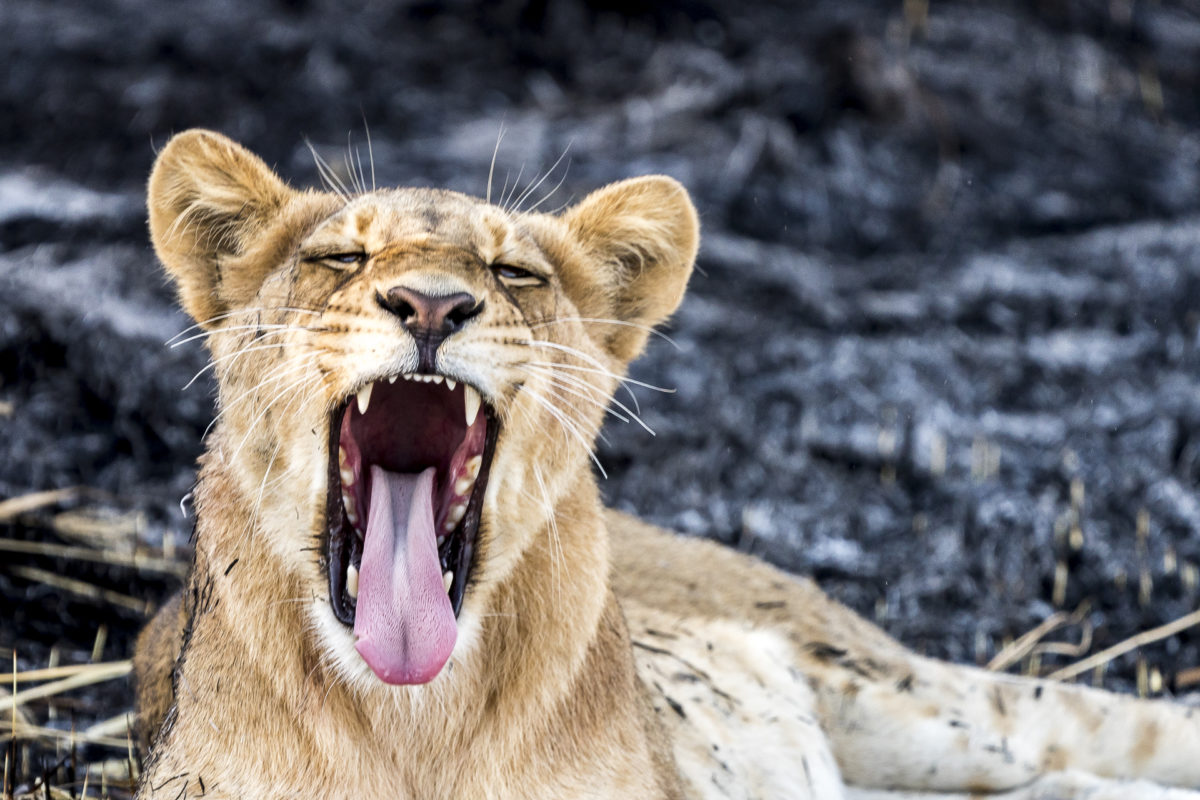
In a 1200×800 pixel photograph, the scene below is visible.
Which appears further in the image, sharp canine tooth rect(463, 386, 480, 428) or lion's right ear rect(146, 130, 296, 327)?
lion's right ear rect(146, 130, 296, 327)

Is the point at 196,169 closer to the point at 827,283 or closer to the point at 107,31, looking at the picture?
the point at 827,283

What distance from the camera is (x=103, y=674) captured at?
4.38 metres

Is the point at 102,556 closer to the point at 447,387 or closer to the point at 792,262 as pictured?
the point at 447,387

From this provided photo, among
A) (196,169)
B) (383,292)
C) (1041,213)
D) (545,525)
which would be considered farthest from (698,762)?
(1041,213)

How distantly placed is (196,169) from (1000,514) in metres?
4.50

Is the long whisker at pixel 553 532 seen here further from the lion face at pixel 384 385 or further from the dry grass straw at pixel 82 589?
the dry grass straw at pixel 82 589

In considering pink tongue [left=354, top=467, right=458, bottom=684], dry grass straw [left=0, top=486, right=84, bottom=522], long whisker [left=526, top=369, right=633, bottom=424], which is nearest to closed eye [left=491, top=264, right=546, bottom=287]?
long whisker [left=526, top=369, right=633, bottom=424]

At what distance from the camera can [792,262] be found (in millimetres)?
8477

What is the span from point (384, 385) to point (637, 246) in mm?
878

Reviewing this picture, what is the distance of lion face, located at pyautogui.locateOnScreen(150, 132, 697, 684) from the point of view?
8.12 feet

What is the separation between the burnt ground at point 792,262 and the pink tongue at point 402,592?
218 centimetres

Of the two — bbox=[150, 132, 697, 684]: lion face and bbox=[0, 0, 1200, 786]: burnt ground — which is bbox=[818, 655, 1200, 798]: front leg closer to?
bbox=[0, 0, 1200, 786]: burnt ground

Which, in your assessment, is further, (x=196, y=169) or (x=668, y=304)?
(x=668, y=304)

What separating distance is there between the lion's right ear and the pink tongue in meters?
0.62
